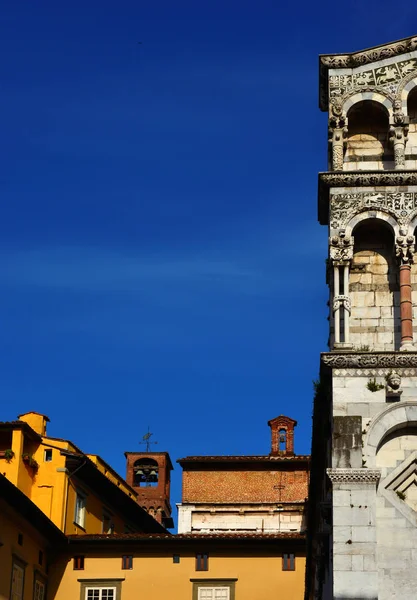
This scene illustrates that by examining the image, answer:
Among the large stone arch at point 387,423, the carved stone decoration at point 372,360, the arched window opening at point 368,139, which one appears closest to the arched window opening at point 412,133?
the arched window opening at point 368,139

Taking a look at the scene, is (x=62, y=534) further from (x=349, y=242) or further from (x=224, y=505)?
(x=349, y=242)

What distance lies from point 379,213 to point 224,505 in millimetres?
41772

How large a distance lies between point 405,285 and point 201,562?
2647 cm

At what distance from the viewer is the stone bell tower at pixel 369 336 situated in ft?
73.6

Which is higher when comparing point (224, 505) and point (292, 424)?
point (292, 424)

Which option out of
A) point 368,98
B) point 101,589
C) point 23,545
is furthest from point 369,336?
point 101,589

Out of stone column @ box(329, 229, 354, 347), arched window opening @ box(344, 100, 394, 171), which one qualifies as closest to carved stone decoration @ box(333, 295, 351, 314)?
stone column @ box(329, 229, 354, 347)

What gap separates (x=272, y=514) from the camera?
65.5 metres

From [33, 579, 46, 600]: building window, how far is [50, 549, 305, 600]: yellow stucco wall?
0.85 meters

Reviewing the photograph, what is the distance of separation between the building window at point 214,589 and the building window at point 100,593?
3.43 m

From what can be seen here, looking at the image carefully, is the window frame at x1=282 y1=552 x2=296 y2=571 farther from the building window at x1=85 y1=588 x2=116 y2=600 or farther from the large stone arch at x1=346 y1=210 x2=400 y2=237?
the large stone arch at x1=346 y1=210 x2=400 y2=237

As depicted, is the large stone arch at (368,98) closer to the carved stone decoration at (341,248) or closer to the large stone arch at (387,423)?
the carved stone decoration at (341,248)

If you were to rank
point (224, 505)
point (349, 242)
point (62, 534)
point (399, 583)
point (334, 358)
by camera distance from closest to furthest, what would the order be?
1. point (399, 583)
2. point (334, 358)
3. point (349, 242)
4. point (62, 534)
5. point (224, 505)

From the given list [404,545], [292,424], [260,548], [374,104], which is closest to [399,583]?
[404,545]
